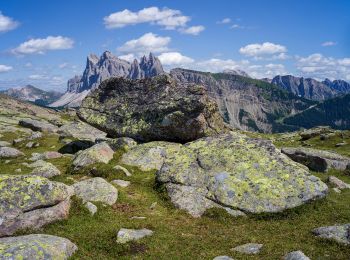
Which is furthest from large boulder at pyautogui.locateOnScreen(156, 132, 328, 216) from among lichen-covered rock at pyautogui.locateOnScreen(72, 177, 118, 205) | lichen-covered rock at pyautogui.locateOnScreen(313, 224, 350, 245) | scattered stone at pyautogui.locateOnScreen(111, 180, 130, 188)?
lichen-covered rock at pyautogui.locateOnScreen(313, 224, 350, 245)

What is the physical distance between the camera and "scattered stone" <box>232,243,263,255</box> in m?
20.3

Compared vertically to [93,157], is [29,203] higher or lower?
lower

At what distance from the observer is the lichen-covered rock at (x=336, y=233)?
67.9ft

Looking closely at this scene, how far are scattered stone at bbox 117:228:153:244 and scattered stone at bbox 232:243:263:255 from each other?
5.49 m

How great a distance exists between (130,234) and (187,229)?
165 inches

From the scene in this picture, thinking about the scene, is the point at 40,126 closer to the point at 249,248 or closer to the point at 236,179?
the point at 236,179

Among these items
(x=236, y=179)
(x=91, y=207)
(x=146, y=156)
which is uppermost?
(x=146, y=156)

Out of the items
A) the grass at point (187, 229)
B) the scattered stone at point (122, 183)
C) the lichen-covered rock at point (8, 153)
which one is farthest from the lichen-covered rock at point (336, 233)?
the lichen-covered rock at point (8, 153)

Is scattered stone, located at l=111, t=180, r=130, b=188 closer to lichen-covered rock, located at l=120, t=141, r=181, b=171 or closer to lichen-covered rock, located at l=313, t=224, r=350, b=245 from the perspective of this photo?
lichen-covered rock, located at l=120, t=141, r=181, b=171

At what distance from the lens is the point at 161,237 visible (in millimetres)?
22406

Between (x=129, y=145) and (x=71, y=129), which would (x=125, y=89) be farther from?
(x=71, y=129)

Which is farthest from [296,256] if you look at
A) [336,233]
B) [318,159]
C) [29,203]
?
[318,159]

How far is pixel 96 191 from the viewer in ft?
94.4

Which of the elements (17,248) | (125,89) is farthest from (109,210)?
(125,89)
